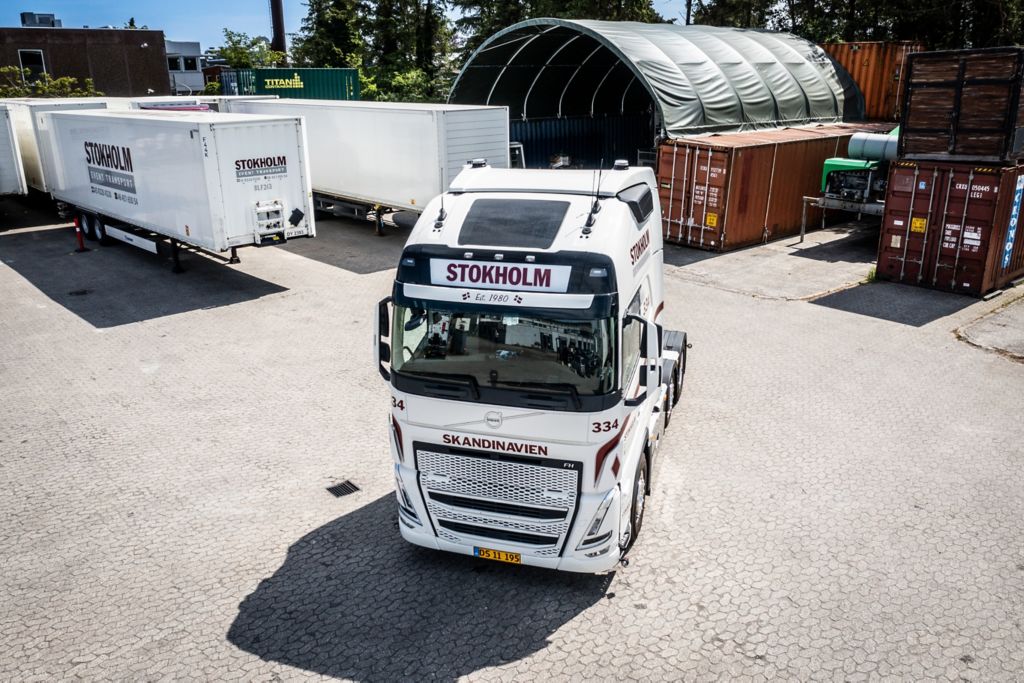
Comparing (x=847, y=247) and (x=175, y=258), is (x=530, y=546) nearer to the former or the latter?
(x=175, y=258)

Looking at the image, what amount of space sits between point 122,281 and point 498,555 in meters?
14.6

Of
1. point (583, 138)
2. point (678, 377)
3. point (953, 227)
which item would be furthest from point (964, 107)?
point (583, 138)

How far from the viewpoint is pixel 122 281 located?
17938 mm

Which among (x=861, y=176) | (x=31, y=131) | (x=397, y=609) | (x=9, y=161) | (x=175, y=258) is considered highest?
(x=31, y=131)

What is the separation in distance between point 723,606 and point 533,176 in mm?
4426

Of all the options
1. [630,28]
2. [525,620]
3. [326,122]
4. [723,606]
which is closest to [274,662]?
[525,620]

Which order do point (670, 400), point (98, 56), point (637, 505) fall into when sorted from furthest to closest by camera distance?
point (98, 56)
point (670, 400)
point (637, 505)

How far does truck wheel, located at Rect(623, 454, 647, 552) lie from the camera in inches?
289

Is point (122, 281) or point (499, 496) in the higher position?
point (499, 496)

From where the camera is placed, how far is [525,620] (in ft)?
22.2

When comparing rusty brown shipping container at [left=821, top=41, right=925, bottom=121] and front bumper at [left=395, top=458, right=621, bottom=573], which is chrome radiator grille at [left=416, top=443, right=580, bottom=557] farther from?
rusty brown shipping container at [left=821, top=41, right=925, bottom=121]

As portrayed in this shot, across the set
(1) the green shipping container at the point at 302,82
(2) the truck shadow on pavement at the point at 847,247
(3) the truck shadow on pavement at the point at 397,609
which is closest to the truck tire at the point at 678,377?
(3) the truck shadow on pavement at the point at 397,609

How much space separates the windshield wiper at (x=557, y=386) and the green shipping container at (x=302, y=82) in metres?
35.9

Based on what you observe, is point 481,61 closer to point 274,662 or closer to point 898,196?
point 898,196
